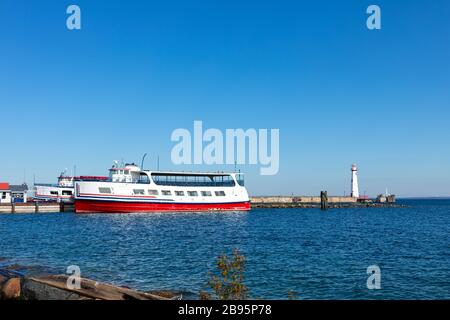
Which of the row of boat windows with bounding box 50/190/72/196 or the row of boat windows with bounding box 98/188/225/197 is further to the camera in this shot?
the row of boat windows with bounding box 50/190/72/196

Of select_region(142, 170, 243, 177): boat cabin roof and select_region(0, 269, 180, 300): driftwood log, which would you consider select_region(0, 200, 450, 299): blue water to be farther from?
select_region(142, 170, 243, 177): boat cabin roof

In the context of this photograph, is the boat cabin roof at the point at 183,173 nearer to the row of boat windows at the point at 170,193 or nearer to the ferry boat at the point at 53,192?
the row of boat windows at the point at 170,193

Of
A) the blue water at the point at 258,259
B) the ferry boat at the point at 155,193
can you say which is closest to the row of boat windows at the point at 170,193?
the ferry boat at the point at 155,193

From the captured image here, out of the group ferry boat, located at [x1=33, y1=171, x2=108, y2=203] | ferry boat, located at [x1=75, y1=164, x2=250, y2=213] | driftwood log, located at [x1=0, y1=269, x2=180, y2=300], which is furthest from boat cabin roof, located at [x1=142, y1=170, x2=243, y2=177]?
driftwood log, located at [x1=0, y1=269, x2=180, y2=300]

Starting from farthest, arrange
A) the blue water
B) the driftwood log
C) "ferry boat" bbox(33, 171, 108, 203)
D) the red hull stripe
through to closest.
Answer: "ferry boat" bbox(33, 171, 108, 203)
the red hull stripe
the blue water
the driftwood log

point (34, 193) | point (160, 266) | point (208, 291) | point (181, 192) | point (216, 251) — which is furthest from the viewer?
point (34, 193)

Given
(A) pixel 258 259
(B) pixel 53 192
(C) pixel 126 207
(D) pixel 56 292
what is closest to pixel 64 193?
(B) pixel 53 192

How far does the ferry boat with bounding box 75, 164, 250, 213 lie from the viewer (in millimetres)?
66188

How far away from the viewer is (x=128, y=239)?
121 feet
